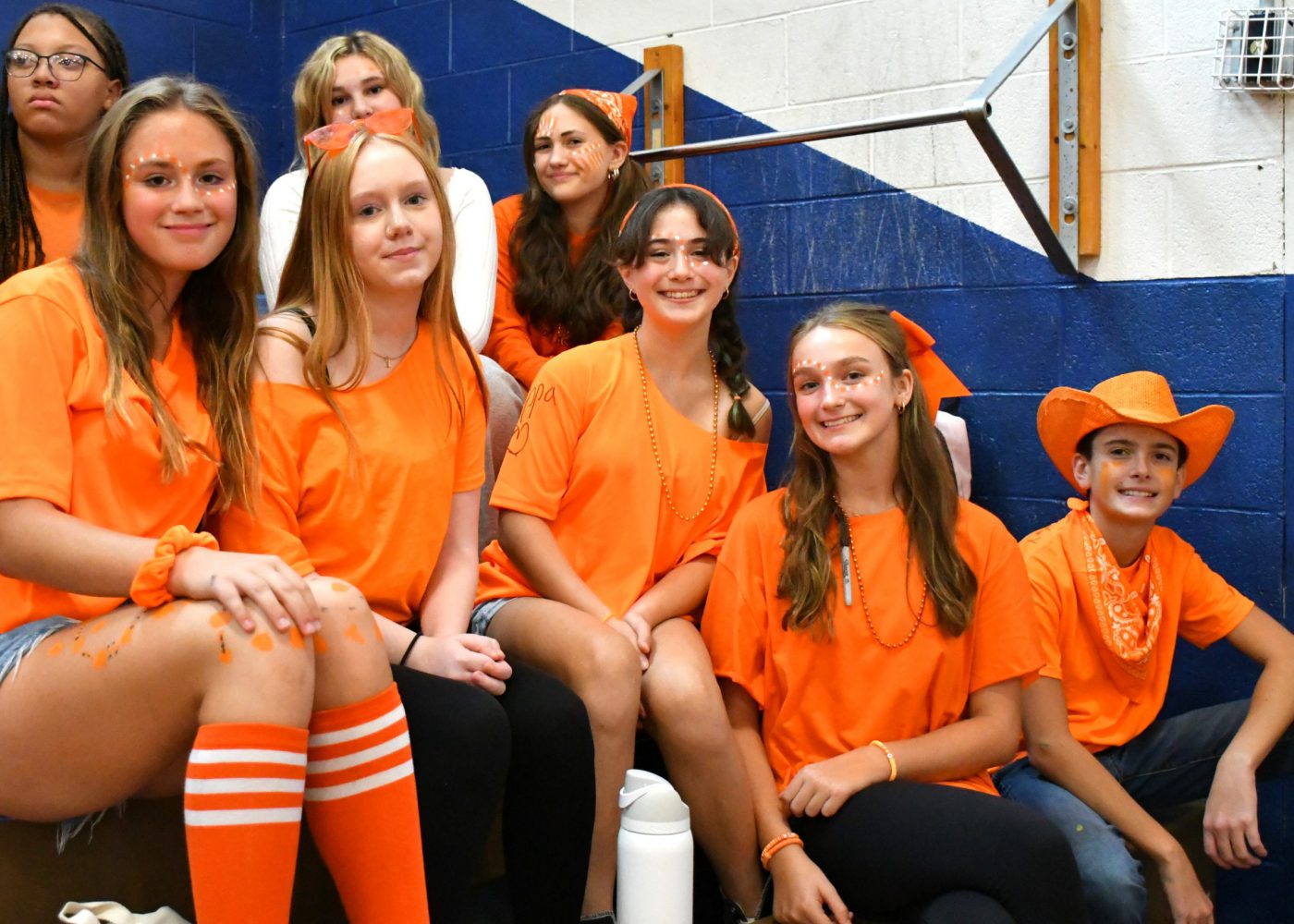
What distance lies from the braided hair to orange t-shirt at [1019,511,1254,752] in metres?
0.54

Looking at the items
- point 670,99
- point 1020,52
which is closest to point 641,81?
point 670,99

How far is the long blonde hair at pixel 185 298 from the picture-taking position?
1566 mm

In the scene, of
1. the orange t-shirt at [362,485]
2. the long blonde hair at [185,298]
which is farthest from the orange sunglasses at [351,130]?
the orange t-shirt at [362,485]

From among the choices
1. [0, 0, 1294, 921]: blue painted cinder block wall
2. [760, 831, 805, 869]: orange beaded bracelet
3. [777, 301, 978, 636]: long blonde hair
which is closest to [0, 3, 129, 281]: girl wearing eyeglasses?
[0, 0, 1294, 921]: blue painted cinder block wall

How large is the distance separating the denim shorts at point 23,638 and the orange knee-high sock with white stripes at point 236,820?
0.24m

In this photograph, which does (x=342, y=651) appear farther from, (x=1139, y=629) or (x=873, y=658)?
(x=1139, y=629)

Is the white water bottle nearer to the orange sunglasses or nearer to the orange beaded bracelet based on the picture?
the orange beaded bracelet

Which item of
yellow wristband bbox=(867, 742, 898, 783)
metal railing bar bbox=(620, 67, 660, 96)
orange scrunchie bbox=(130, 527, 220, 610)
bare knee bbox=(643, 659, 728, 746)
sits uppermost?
metal railing bar bbox=(620, 67, 660, 96)

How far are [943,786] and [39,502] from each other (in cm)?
118

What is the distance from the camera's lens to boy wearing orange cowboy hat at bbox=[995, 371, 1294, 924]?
7.02ft

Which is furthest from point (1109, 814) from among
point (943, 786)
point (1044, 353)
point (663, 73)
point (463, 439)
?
point (663, 73)

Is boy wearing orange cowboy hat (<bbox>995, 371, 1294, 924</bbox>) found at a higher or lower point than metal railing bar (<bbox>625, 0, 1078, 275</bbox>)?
lower

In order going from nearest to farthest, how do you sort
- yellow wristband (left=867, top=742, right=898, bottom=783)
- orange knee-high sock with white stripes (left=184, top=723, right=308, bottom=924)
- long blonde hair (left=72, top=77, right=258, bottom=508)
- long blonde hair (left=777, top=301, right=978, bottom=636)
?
orange knee-high sock with white stripes (left=184, top=723, right=308, bottom=924)
long blonde hair (left=72, top=77, right=258, bottom=508)
yellow wristband (left=867, top=742, right=898, bottom=783)
long blonde hair (left=777, top=301, right=978, bottom=636)

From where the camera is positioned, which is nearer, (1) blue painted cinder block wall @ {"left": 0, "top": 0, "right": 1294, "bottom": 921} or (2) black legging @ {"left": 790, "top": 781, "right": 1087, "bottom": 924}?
(2) black legging @ {"left": 790, "top": 781, "right": 1087, "bottom": 924}
